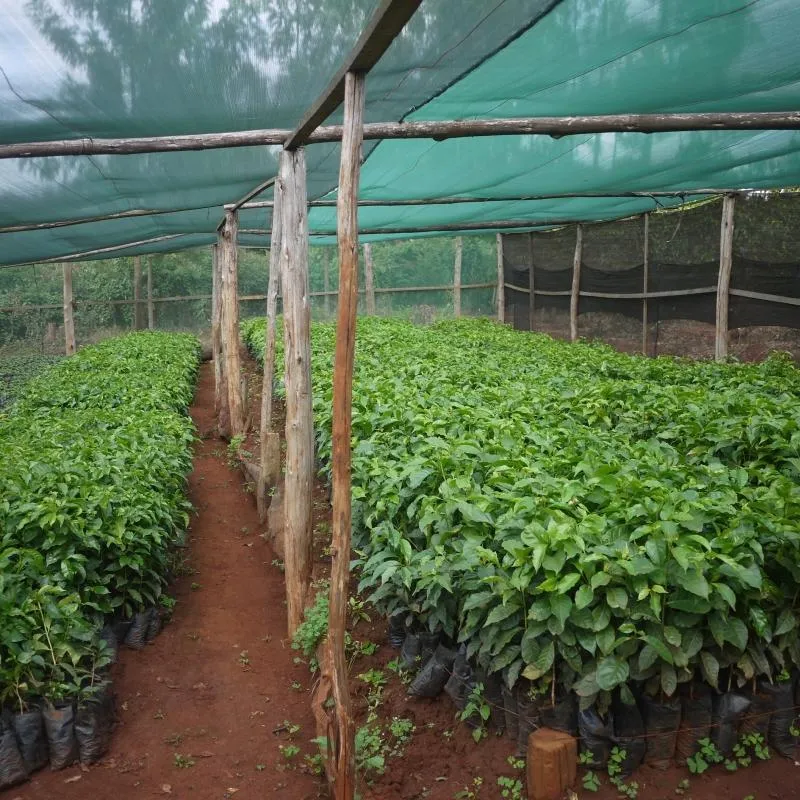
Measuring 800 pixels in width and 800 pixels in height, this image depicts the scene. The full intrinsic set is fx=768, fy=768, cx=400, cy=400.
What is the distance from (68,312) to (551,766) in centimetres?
1731

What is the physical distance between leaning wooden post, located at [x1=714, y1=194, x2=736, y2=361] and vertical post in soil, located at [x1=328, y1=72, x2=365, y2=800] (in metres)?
8.95

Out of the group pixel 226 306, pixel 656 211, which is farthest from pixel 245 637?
pixel 656 211

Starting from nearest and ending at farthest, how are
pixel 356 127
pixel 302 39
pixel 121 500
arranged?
pixel 356 127, pixel 302 39, pixel 121 500

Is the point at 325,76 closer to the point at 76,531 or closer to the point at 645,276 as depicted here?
the point at 76,531

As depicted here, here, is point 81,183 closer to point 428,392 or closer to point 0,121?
point 0,121

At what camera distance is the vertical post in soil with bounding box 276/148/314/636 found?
185 inches

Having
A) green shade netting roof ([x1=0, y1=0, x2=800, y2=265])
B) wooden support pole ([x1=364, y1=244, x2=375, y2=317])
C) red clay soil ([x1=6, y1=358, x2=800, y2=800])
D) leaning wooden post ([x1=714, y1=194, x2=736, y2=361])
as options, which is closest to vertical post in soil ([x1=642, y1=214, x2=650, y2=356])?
leaning wooden post ([x1=714, y1=194, x2=736, y2=361])

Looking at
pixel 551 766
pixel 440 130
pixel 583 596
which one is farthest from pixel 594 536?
pixel 440 130

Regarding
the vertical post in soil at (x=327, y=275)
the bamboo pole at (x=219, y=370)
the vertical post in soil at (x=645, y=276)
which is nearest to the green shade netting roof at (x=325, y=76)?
the bamboo pole at (x=219, y=370)

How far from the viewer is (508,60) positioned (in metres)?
4.23

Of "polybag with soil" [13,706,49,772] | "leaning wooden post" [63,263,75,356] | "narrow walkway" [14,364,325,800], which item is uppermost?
"leaning wooden post" [63,263,75,356]

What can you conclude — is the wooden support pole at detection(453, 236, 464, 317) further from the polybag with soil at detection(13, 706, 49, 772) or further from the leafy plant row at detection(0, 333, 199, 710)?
the polybag with soil at detection(13, 706, 49, 772)

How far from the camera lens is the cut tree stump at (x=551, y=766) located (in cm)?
281

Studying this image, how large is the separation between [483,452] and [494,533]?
885 mm
